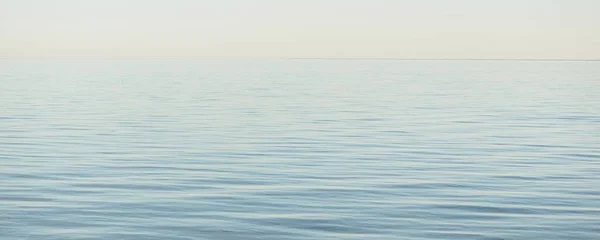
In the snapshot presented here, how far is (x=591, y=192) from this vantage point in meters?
18.9

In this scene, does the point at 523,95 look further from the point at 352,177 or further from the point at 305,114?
the point at 352,177

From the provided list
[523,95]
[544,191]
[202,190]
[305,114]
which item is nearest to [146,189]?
[202,190]

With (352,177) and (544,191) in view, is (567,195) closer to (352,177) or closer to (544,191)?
(544,191)

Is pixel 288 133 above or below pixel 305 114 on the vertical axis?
below

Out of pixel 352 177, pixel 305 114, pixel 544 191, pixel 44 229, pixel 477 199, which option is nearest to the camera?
pixel 44 229

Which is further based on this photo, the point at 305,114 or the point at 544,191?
the point at 305,114

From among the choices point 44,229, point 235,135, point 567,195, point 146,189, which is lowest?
point 44,229

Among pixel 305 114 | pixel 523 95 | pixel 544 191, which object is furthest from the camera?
pixel 523 95

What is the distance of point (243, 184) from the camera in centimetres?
1941

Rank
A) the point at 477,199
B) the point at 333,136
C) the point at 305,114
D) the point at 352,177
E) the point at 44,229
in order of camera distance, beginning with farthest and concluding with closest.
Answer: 1. the point at 305,114
2. the point at 333,136
3. the point at 352,177
4. the point at 477,199
5. the point at 44,229

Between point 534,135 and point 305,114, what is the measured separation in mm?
11407

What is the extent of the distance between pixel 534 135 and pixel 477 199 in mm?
14520

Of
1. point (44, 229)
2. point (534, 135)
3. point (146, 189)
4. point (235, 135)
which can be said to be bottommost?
point (44, 229)

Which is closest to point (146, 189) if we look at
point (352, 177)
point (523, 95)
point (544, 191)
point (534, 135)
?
point (352, 177)
